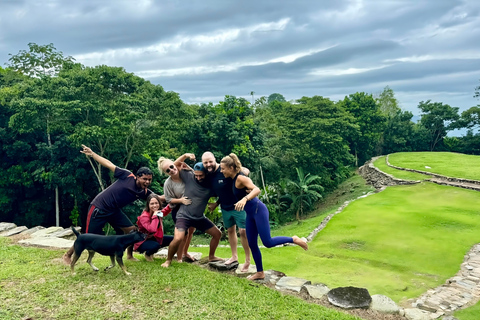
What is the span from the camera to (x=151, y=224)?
523 centimetres

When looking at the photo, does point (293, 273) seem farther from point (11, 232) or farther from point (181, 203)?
point (11, 232)

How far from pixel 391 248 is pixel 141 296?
283 inches

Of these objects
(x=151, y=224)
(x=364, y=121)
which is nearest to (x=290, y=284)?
(x=151, y=224)

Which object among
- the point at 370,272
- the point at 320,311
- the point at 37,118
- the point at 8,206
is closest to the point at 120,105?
the point at 37,118

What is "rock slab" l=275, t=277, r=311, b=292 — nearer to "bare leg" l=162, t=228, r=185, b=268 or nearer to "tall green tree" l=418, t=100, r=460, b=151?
"bare leg" l=162, t=228, r=185, b=268

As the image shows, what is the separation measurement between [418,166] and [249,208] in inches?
846

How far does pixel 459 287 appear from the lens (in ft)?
21.2

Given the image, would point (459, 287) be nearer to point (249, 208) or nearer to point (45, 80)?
point (249, 208)

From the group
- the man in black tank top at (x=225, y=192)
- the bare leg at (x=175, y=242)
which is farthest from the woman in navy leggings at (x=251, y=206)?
the bare leg at (x=175, y=242)

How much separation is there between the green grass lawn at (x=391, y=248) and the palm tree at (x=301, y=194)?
24.0 feet

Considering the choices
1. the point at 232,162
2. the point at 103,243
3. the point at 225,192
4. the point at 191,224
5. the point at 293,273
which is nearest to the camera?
the point at 232,162

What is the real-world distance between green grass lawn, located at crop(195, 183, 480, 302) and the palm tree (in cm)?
731

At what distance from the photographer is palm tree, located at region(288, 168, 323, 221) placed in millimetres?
21250

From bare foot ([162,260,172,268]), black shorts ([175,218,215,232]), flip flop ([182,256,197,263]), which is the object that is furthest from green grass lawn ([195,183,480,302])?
bare foot ([162,260,172,268])
